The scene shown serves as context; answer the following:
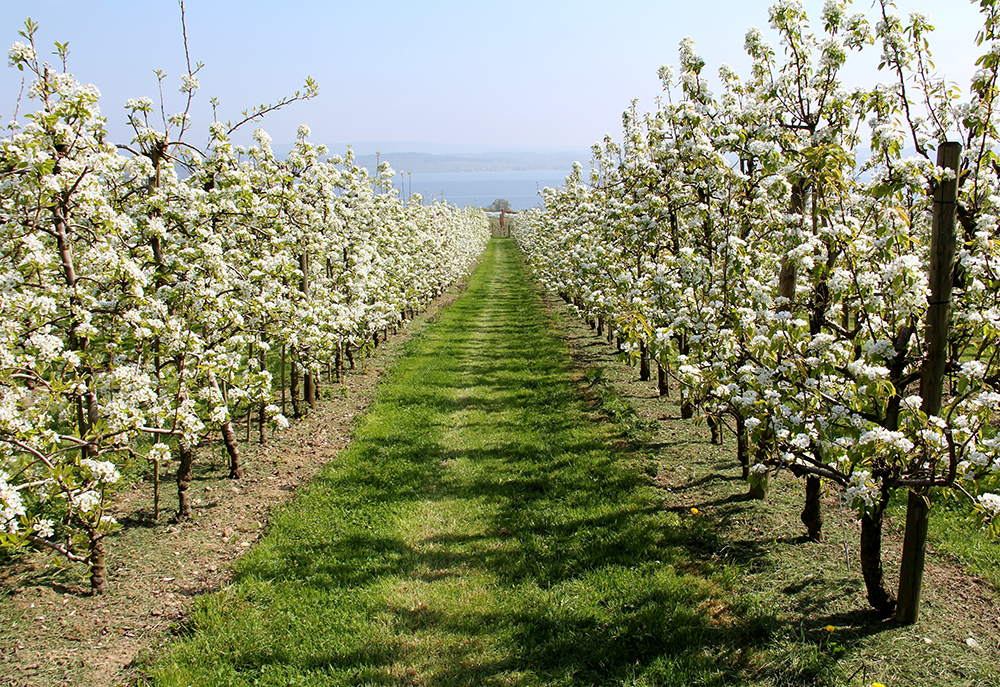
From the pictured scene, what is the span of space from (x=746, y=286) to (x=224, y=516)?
20.8ft

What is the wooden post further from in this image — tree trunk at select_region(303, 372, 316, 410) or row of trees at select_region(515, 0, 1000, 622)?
tree trunk at select_region(303, 372, 316, 410)

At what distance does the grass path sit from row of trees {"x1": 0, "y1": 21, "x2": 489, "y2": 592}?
57.6 inches

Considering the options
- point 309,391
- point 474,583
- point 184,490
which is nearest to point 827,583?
point 474,583

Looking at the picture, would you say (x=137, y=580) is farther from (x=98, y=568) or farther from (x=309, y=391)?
(x=309, y=391)

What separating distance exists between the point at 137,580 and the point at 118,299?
2.65m

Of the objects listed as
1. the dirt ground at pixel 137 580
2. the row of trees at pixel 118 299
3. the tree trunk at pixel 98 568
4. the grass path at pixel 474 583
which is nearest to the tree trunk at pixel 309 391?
the row of trees at pixel 118 299

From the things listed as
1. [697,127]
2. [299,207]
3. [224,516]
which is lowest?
[224,516]

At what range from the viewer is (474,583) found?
593 cm

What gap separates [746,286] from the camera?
597 cm

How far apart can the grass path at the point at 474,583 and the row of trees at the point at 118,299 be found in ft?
4.80

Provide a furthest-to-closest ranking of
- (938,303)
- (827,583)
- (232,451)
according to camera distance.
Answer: (232,451)
(827,583)
(938,303)

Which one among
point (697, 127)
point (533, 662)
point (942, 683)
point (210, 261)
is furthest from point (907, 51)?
point (210, 261)

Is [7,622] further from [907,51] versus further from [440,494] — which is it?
A: [907,51]

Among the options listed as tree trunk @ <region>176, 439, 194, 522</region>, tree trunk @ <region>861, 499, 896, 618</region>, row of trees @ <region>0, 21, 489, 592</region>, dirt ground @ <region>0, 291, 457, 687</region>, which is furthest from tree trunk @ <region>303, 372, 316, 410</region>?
tree trunk @ <region>861, 499, 896, 618</region>
